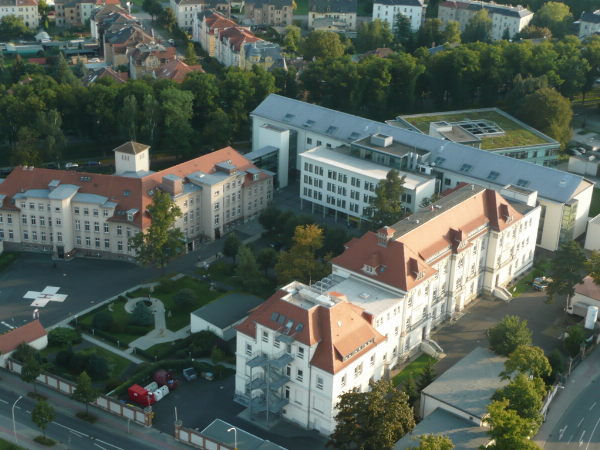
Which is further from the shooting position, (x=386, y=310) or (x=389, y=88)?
(x=389, y=88)

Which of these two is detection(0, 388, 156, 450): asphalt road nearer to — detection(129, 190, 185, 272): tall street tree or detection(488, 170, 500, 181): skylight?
detection(129, 190, 185, 272): tall street tree

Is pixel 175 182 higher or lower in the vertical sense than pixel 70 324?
higher

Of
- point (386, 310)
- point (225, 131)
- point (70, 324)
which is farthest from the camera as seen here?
point (225, 131)

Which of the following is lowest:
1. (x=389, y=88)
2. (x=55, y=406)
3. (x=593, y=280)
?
(x=55, y=406)

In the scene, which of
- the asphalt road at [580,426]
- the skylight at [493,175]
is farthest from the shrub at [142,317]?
the skylight at [493,175]

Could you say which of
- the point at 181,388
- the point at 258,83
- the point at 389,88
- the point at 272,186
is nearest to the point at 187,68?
the point at 258,83

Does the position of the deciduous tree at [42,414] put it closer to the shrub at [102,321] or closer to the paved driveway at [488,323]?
the shrub at [102,321]

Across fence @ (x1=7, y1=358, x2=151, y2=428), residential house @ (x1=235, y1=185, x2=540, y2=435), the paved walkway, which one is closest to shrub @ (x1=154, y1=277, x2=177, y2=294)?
the paved walkway

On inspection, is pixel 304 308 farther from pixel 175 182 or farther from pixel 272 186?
pixel 272 186

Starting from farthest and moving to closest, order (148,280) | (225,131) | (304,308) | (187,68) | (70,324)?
1. (187,68)
2. (225,131)
3. (148,280)
4. (70,324)
5. (304,308)
